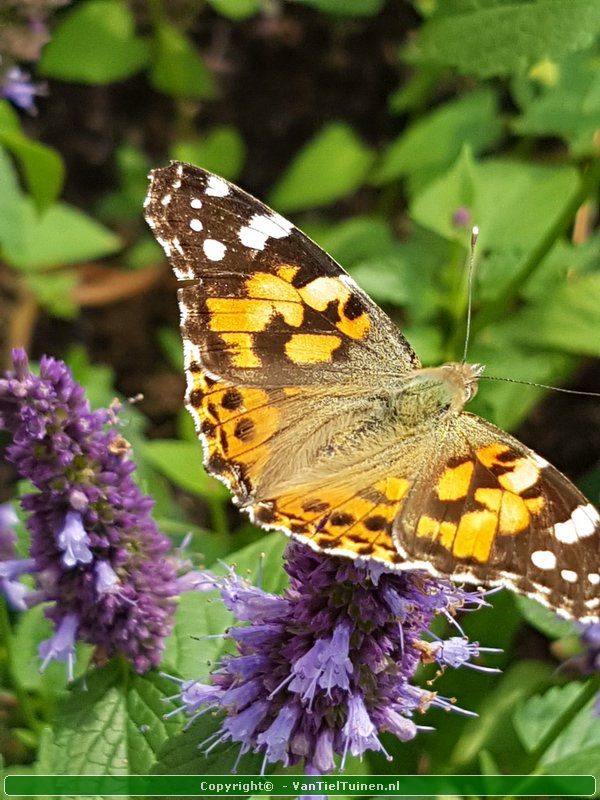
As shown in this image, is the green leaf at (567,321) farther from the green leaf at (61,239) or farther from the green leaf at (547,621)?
the green leaf at (61,239)

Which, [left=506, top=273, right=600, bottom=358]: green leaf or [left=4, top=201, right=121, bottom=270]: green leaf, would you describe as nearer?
[left=506, top=273, right=600, bottom=358]: green leaf

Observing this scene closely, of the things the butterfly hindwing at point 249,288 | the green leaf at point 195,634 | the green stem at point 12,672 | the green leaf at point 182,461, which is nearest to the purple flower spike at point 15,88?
the butterfly hindwing at point 249,288

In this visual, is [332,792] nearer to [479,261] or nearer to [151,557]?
[151,557]

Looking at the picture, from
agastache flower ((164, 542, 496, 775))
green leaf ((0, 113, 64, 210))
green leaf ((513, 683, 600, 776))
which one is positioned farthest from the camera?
green leaf ((0, 113, 64, 210))

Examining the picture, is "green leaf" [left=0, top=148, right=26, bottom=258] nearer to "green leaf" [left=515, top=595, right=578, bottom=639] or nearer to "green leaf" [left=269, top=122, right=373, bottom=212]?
"green leaf" [left=269, top=122, right=373, bottom=212]

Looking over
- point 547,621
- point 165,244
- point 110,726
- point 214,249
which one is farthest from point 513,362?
point 110,726

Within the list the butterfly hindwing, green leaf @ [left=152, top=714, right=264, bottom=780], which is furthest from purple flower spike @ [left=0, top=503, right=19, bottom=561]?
the butterfly hindwing

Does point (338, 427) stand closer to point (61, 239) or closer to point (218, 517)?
point (218, 517)
